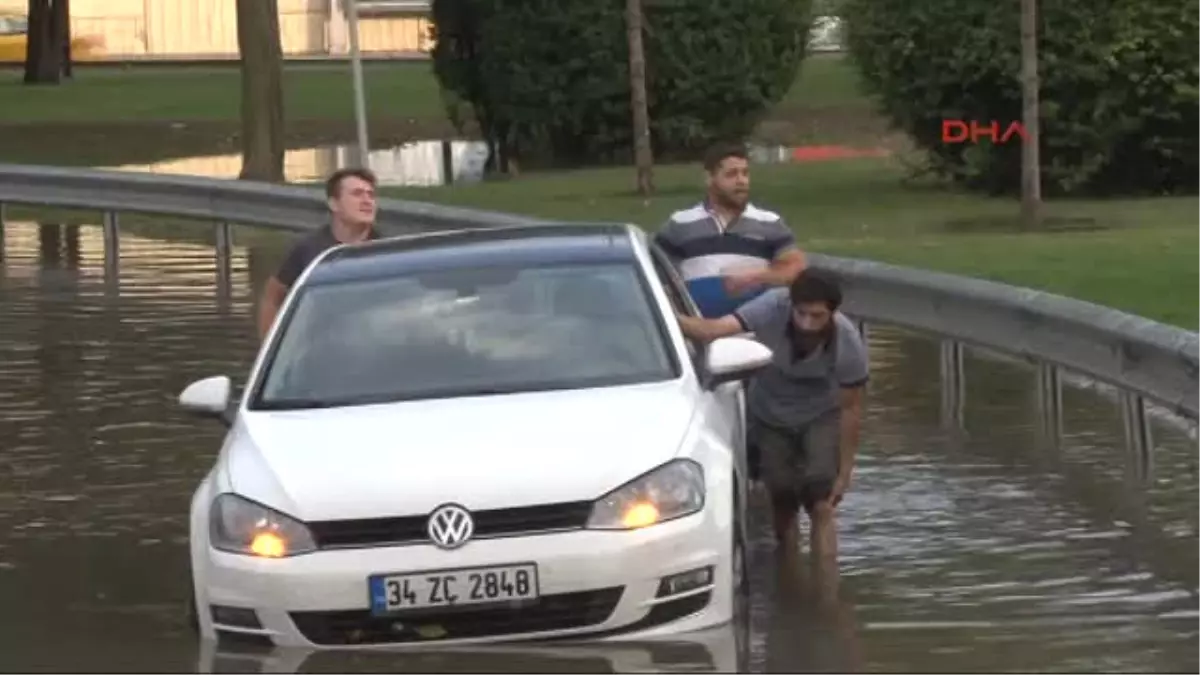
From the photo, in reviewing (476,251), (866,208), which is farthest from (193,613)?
(866,208)

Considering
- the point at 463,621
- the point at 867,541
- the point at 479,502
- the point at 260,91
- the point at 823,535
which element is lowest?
the point at 867,541

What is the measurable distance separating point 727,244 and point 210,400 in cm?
276

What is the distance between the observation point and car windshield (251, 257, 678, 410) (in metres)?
9.62

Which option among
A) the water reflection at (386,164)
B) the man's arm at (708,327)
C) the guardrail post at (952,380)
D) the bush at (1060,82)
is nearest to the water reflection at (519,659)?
the man's arm at (708,327)

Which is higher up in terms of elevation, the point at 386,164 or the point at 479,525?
the point at 479,525

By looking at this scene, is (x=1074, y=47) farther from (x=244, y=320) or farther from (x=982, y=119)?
(x=244, y=320)

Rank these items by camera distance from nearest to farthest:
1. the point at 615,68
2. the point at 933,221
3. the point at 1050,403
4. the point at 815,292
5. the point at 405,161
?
the point at 815,292
the point at 1050,403
the point at 933,221
the point at 615,68
the point at 405,161

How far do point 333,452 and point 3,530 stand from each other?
3278mm

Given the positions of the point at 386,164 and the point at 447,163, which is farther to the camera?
the point at 386,164

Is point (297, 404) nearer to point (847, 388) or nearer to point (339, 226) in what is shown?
point (847, 388)

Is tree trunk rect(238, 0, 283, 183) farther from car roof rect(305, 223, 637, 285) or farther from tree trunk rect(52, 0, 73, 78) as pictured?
tree trunk rect(52, 0, 73, 78)

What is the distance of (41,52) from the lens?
6719 centimetres

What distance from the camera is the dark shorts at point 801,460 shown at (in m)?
10.7

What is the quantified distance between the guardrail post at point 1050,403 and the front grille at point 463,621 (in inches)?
216
